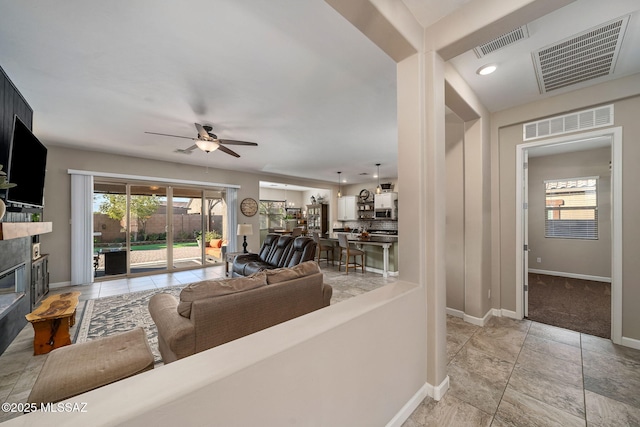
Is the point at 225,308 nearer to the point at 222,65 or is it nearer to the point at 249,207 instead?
the point at 222,65

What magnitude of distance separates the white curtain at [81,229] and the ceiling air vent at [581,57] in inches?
278

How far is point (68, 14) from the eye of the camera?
5.73 ft

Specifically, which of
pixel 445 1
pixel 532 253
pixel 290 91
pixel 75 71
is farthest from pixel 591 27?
pixel 532 253

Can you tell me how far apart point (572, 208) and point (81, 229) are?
979 centimetres

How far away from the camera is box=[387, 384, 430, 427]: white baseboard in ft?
4.94

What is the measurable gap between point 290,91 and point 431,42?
59.4 inches

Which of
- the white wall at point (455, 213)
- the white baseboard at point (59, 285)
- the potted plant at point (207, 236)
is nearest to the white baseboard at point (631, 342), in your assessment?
the white wall at point (455, 213)

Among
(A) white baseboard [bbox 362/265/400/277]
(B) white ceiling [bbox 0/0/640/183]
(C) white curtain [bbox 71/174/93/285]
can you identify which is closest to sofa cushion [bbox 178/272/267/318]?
(B) white ceiling [bbox 0/0/640/183]

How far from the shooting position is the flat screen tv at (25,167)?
2363 mm

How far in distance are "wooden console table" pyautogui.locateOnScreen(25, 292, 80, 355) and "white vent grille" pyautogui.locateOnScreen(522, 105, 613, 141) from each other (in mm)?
5383

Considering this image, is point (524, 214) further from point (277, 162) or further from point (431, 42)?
point (277, 162)

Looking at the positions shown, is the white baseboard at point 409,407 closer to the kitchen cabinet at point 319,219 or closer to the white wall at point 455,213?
the white wall at point 455,213

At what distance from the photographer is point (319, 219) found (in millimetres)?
10344

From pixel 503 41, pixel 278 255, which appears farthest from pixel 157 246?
pixel 503 41
